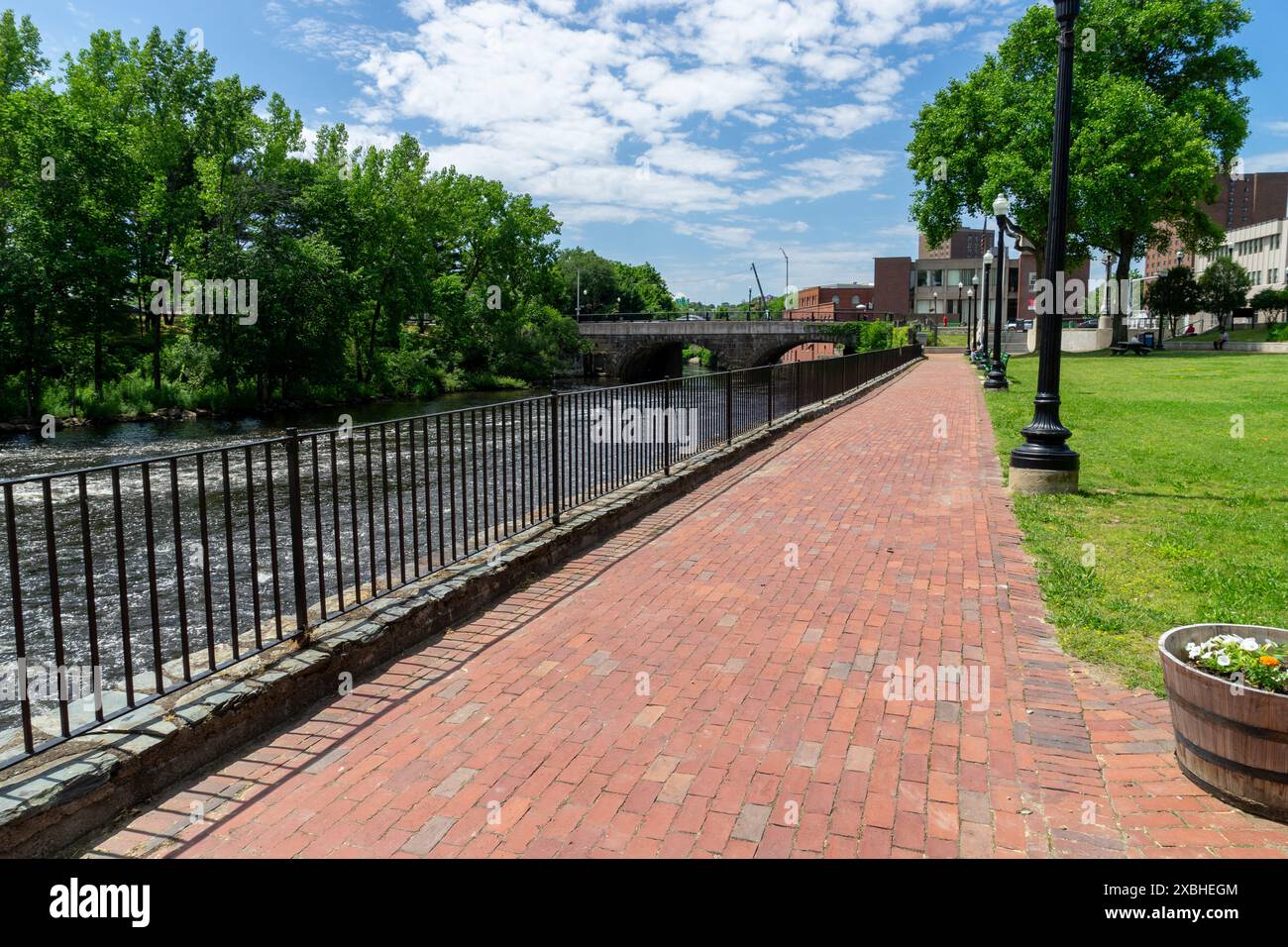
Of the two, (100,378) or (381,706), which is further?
(100,378)

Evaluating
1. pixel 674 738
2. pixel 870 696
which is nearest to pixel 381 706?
pixel 674 738

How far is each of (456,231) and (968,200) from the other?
29193 mm

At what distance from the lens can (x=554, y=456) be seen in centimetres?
704

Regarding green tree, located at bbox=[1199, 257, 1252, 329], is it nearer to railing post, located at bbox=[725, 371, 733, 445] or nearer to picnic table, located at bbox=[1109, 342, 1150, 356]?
picnic table, located at bbox=[1109, 342, 1150, 356]

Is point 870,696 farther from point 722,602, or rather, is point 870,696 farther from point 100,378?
point 100,378

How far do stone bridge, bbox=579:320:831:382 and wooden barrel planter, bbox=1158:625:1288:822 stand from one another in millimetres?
61521

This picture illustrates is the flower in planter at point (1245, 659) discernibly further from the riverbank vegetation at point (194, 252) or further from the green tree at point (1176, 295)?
the green tree at point (1176, 295)

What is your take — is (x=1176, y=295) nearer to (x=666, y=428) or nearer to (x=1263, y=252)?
(x=1263, y=252)

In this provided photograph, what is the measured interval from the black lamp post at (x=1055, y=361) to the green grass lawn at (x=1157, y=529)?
0.31 meters

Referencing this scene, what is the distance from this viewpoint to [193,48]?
38969mm

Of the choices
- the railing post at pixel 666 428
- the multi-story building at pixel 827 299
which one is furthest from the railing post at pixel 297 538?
the multi-story building at pixel 827 299

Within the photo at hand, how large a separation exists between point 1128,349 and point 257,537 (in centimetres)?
4527

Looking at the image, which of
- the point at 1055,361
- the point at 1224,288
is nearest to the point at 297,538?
the point at 1055,361
